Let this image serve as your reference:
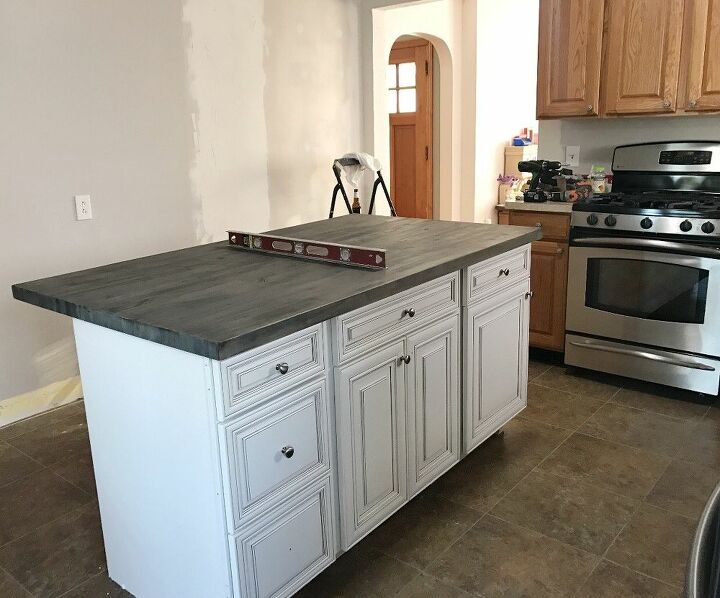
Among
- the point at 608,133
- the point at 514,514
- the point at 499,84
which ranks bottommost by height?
the point at 514,514

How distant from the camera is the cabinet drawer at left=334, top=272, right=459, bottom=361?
6.07 ft

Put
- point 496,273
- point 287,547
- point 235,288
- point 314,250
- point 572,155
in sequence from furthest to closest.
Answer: point 572,155 → point 496,273 → point 314,250 → point 235,288 → point 287,547

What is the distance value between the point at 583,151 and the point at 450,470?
7.46ft

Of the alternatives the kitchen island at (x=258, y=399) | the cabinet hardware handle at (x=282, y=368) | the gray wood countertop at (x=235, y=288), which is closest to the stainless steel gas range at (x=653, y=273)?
the gray wood countertop at (x=235, y=288)

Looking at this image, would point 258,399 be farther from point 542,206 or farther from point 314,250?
point 542,206

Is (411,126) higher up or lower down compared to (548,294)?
higher up

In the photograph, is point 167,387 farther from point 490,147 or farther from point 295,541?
point 490,147

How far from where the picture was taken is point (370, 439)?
1979 mm

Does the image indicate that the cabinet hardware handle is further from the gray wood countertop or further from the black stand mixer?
the black stand mixer

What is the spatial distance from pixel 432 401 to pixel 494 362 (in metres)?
0.46

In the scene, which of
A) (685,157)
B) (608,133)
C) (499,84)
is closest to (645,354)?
(685,157)

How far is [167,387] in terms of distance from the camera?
64.4 inches

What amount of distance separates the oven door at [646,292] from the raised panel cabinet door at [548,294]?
7 cm

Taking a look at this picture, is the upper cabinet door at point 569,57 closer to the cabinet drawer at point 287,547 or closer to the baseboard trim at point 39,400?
the cabinet drawer at point 287,547
